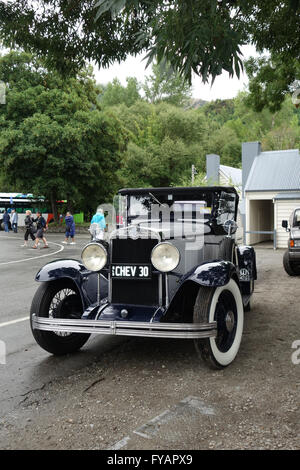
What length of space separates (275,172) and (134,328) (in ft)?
64.6

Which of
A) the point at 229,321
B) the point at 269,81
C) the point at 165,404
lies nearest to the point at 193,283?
the point at 229,321

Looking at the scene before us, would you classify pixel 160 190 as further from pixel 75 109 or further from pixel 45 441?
pixel 75 109

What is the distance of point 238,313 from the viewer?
4.39 metres

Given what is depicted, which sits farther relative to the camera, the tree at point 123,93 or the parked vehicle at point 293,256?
the tree at point 123,93

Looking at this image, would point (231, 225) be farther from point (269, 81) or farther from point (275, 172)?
point (275, 172)

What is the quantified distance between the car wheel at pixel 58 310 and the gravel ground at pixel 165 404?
279mm

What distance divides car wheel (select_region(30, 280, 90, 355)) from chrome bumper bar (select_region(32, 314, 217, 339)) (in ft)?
0.93

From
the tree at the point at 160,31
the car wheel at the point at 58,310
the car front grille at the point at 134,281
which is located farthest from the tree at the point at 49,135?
the car front grille at the point at 134,281

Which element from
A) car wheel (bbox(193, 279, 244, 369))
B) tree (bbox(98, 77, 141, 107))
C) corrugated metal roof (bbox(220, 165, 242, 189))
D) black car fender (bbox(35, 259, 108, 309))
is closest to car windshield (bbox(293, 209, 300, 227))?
car wheel (bbox(193, 279, 244, 369))

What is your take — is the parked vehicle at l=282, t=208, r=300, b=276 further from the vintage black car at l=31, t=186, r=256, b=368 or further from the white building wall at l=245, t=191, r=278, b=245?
the white building wall at l=245, t=191, r=278, b=245

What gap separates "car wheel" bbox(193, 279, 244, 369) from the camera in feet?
12.6

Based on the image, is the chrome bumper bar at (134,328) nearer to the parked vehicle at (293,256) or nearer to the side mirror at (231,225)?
the side mirror at (231,225)

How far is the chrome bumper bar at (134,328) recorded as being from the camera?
144 inches

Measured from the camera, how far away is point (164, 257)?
404cm
